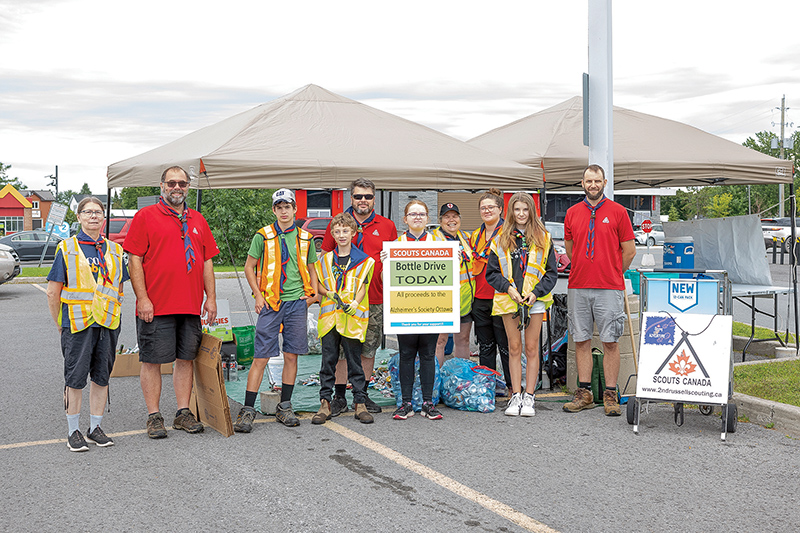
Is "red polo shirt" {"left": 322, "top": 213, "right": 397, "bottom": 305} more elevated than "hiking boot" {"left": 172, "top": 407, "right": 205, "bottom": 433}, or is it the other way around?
"red polo shirt" {"left": 322, "top": 213, "right": 397, "bottom": 305}

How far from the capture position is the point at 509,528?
13.7 feet

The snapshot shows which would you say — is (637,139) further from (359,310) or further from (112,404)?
(112,404)

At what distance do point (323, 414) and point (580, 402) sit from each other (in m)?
2.35

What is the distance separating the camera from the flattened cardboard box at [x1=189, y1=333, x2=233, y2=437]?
5.96 meters

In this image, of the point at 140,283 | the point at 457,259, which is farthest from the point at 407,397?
the point at 140,283

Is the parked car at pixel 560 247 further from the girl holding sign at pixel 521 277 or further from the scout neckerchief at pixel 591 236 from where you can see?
the girl holding sign at pixel 521 277

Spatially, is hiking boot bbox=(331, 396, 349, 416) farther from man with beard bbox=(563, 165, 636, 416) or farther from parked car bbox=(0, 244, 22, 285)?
parked car bbox=(0, 244, 22, 285)

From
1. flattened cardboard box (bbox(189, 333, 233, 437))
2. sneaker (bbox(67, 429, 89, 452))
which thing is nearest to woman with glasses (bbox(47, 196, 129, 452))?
sneaker (bbox(67, 429, 89, 452))

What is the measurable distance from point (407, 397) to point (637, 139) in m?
5.29

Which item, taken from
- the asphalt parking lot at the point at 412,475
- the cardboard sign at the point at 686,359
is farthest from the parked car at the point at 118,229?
the cardboard sign at the point at 686,359

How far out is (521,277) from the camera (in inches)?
271

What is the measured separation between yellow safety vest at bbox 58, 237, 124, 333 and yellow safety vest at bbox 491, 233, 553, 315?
325 centimetres

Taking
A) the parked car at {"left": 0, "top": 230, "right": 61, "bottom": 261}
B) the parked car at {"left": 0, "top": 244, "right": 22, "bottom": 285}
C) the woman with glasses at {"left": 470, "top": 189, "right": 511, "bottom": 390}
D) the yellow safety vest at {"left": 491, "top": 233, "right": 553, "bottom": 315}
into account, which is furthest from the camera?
the parked car at {"left": 0, "top": 230, "right": 61, "bottom": 261}

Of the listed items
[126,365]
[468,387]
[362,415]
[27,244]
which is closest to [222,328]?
[126,365]
